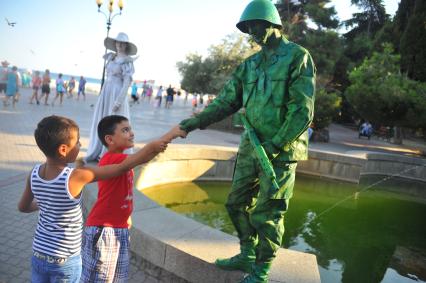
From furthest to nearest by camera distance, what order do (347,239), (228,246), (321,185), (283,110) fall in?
(321,185) < (347,239) < (228,246) < (283,110)

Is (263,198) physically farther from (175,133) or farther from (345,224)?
(345,224)

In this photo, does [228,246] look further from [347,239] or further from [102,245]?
[347,239]

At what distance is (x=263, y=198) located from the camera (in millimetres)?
2703

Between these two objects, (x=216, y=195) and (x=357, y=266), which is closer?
(x=357, y=266)

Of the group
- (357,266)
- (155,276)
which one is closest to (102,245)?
(155,276)

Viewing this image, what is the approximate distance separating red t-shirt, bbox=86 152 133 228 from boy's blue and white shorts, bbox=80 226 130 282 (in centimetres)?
5

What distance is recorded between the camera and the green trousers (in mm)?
2709

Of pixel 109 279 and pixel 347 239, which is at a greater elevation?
pixel 109 279

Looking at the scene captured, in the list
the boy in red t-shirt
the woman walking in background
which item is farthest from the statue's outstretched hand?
the woman walking in background

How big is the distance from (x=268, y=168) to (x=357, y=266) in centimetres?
316

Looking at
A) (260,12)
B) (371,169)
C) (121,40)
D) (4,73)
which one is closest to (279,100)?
(260,12)

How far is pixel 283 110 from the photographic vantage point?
9.04 feet

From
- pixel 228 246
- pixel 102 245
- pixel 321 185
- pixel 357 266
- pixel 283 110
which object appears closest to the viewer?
pixel 102 245

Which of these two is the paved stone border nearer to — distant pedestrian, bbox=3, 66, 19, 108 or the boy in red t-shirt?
the boy in red t-shirt
